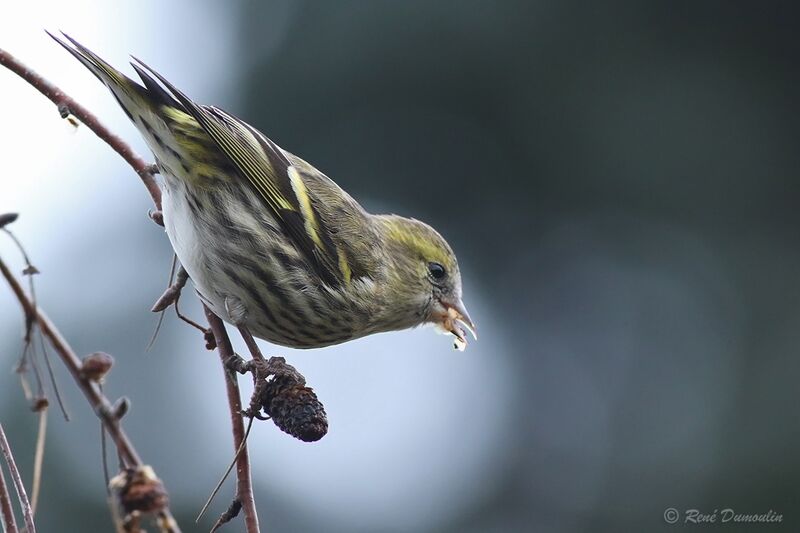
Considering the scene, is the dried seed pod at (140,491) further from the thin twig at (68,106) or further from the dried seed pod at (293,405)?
the thin twig at (68,106)

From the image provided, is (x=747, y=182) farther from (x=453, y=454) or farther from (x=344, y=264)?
(x=344, y=264)

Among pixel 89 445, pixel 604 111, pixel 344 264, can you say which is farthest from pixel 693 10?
pixel 344 264

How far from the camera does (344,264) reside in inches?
103

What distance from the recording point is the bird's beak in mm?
2867

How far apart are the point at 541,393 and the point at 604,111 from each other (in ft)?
6.79

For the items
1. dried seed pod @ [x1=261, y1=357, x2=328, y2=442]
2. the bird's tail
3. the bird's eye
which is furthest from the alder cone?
the bird's eye

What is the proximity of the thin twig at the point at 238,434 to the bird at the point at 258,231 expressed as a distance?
1.96 feet

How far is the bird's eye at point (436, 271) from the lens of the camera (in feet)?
9.52

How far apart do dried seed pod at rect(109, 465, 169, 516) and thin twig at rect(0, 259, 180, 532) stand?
0.01m

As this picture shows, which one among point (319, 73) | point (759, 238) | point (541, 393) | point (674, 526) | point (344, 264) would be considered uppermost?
point (319, 73)

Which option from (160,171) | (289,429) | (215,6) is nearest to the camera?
(289,429)

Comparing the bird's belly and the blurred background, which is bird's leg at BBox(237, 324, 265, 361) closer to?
the bird's belly

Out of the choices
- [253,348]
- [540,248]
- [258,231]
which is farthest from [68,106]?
[540,248]

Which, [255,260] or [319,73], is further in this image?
[319,73]
